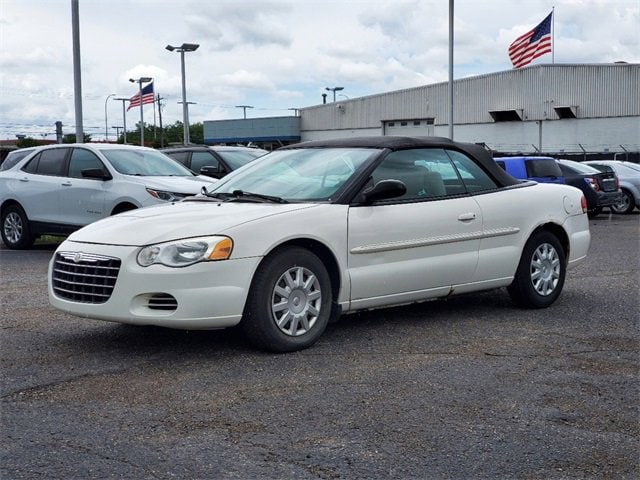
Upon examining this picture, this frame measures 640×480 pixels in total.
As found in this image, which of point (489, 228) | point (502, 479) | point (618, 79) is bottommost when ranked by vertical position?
point (502, 479)

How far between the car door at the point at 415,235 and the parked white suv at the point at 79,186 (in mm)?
5765

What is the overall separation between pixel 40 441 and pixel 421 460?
1.81 metres

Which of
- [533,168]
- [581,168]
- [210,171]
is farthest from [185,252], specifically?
[581,168]

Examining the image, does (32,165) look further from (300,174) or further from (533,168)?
(533,168)

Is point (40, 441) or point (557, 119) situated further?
point (557, 119)

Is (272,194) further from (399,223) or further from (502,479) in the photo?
(502,479)

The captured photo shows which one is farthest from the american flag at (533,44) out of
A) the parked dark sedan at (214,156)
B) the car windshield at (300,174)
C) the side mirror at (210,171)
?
the car windshield at (300,174)

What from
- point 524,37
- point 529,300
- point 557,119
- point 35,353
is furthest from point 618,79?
point 35,353

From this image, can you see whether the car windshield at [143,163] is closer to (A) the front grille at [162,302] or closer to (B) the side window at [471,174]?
(B) the side window at [471,174]

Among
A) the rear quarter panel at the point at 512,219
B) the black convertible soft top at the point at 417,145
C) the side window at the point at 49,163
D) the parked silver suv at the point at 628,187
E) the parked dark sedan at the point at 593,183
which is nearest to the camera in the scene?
the black convertible soft top at the point at 417,145

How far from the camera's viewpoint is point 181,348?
6.48m

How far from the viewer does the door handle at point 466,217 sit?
24.4 feet

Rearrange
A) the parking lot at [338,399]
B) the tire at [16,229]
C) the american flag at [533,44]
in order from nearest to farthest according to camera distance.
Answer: the parking lot at [338,399], the tire at [16,229], the american flag at [533,44]

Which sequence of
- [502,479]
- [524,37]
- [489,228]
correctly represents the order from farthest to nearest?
[524,37] → [489,228] → [502,479]
